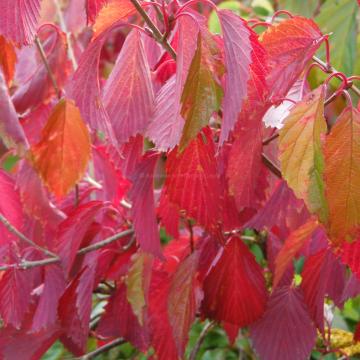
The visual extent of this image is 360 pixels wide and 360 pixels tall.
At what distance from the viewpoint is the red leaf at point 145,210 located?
0.80m

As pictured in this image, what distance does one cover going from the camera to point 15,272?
917 mm

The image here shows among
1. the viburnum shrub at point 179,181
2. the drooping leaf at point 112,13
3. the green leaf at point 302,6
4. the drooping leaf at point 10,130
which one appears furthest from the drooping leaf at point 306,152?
the green leaf at point 302,6

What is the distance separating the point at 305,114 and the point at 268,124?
0.11m

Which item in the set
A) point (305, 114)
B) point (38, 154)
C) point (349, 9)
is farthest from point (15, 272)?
point (349, 9)

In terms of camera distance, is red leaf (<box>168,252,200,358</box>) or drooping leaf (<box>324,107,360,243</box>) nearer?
drooping leaf (<box>324,107,360,243</box>)

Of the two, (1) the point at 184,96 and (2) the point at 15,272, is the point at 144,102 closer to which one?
(1) the point at 184,96

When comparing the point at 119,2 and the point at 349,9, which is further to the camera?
the point at 349,9

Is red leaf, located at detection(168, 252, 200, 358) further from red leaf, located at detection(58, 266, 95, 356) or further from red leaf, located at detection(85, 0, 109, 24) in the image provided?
red leaf, located at detection(85, 0, 109, 24)

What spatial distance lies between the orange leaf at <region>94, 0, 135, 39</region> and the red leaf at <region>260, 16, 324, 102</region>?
145 mm

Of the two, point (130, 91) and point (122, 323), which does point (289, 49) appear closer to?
point (130, 91)

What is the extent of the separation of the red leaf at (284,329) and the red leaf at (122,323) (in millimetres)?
147

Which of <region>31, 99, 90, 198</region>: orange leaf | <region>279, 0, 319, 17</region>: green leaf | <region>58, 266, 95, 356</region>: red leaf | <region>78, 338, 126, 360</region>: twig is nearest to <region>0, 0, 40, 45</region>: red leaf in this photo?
<region>31, 99, 90, 198</region>: orange leaf

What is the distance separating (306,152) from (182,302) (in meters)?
0.29

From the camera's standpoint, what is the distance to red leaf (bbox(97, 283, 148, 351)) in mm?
966
